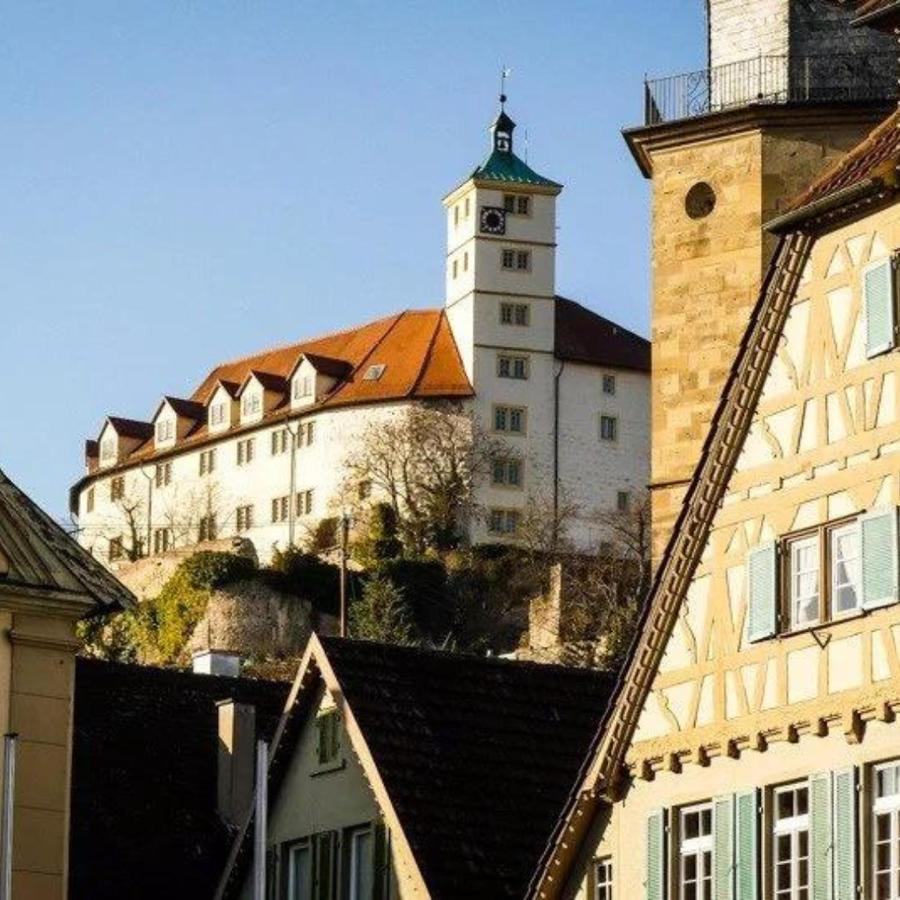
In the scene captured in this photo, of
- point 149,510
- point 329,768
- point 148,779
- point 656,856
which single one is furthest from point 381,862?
point 149,510

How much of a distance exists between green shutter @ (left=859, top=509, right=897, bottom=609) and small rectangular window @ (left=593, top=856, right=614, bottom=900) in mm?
3820

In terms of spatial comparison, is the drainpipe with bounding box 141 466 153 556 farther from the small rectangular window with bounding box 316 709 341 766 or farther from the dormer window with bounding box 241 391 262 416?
the small rectangular window with bounding box 316 709 341 766

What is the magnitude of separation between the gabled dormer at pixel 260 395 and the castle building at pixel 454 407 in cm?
7

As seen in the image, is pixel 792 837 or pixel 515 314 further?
pixel 515 314

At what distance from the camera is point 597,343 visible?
126 meters

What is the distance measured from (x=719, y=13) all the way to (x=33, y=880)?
50.9ft

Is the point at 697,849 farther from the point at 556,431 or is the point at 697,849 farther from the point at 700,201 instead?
the point at 556,431

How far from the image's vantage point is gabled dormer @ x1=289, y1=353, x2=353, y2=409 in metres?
128

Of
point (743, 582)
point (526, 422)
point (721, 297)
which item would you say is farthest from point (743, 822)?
point (526, 422)

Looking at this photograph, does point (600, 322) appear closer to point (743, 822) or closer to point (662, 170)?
point (662, 170)

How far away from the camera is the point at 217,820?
32.9m

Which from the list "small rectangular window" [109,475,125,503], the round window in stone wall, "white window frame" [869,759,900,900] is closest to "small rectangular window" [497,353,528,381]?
"small rectangular window" [109,475,125,503]

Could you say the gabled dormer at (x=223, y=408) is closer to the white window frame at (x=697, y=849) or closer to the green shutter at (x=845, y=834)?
the white window frame at (x=697, y=849)

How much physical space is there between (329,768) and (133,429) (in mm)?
110539
